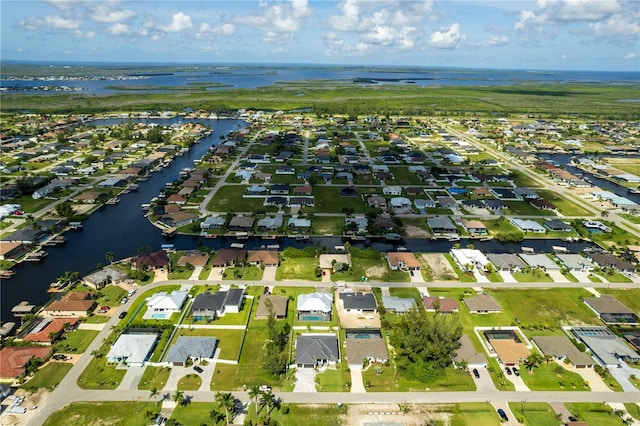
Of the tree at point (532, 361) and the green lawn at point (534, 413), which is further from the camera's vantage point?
the tree at point (532, 361)

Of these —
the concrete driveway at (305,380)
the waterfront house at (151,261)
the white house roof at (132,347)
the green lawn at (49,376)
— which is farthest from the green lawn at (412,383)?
the waterfront house at (151,261)

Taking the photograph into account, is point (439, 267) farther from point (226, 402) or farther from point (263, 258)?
point (226, 402)

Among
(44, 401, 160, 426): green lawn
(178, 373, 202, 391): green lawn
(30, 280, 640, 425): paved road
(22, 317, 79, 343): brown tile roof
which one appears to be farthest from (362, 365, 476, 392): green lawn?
(22, 317, 79, 343): brown tile roof

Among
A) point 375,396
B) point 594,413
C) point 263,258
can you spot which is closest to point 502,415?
point 594,413

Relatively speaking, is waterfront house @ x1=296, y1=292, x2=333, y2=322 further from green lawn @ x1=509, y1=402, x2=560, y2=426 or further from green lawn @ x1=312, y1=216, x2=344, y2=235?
green lawn @ x1=312, y1=216, x2=344, y2=235

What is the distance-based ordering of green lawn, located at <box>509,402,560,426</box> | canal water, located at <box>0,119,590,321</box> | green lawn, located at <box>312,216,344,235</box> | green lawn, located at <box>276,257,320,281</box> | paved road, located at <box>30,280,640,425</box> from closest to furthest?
green lawn, located at <box>509,402,560,426</box> → paved road, located at <box>30,280,640,425</box> → canal water, located at <box>0,119,590,321</box> → green lawn, located at <box>276,257,320,281</box> → green lawn, located at <box>312,216,344,235</box>

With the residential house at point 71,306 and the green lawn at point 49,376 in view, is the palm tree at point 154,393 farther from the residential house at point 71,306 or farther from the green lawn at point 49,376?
the residential house at point 71,306
